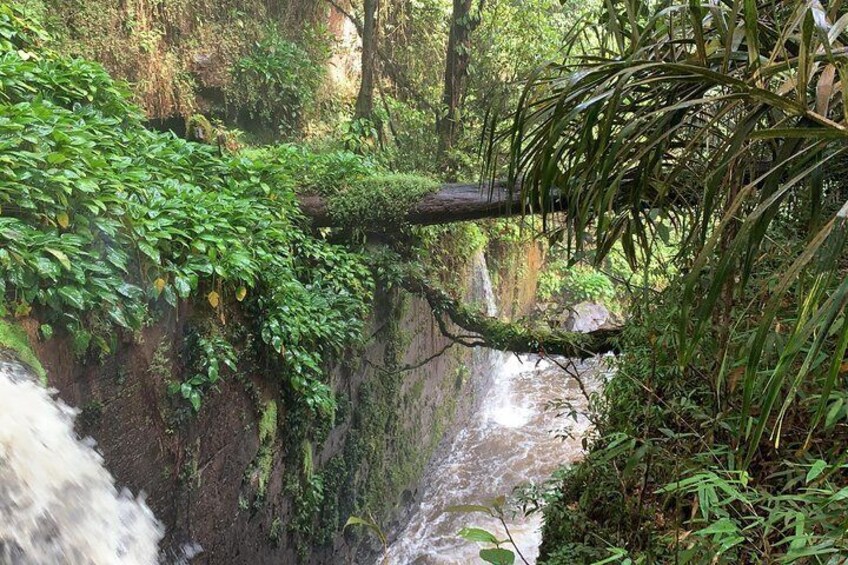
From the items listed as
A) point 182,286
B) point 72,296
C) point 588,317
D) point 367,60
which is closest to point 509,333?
point 182,286

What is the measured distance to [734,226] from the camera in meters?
2.02

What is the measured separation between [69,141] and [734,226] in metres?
3.22

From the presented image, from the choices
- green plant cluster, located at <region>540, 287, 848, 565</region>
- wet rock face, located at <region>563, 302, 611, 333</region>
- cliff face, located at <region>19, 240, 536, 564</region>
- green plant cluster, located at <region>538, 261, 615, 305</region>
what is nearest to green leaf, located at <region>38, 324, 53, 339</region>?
cliff face, located at <region>19, 240, 536, 564</region>

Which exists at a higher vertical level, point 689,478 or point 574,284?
point 689,478

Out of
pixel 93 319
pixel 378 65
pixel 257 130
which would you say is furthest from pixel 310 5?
pixel 93 319

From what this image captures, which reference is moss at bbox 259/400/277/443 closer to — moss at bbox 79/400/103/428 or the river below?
moss at bbox 79/400/103/428

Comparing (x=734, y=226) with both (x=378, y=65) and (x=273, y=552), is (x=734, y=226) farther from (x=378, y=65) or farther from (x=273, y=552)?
(x=378, y=65)

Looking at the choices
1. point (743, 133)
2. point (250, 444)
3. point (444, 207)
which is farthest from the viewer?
point (444, 207)

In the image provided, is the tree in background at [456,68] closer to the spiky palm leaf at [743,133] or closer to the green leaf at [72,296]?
the spiky palm leaf at [743,133]

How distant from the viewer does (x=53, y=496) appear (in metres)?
2.07

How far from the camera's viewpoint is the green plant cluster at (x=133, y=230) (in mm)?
2592

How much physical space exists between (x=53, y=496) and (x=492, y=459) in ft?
17.3

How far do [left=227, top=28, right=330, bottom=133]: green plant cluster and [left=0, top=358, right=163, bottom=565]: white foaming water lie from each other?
4.87m

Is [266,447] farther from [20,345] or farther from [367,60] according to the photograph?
[367,60]
